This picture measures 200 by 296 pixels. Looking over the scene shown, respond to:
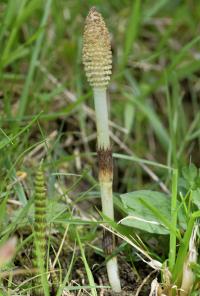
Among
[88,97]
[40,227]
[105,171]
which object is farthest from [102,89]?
[88,97]

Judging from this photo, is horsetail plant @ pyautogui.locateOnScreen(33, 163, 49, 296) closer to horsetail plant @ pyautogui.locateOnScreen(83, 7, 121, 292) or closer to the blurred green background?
horsetail plant @ pyautogui.locateOnScreen(83, 7, 121, 292)

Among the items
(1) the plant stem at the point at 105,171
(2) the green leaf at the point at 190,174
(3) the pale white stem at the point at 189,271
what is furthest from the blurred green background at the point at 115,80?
(3) the pale white stem at the point at 189,271

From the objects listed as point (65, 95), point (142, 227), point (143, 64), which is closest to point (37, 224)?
point (142, 227)

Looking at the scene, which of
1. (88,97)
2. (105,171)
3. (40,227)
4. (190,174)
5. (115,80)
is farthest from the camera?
(115,80)

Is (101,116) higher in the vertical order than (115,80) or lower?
lower

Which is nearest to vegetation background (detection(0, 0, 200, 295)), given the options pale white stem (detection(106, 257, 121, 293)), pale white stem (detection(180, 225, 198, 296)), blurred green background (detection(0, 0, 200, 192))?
blurred green background (detection(0, 0, 200, 192))

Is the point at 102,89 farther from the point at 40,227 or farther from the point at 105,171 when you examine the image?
the point at 40,227

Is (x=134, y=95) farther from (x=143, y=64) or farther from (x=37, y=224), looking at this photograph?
(x=37, y=224)

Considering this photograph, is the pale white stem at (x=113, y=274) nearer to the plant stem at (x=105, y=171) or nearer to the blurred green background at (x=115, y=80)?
the plant stem at (x=105, y=171)
